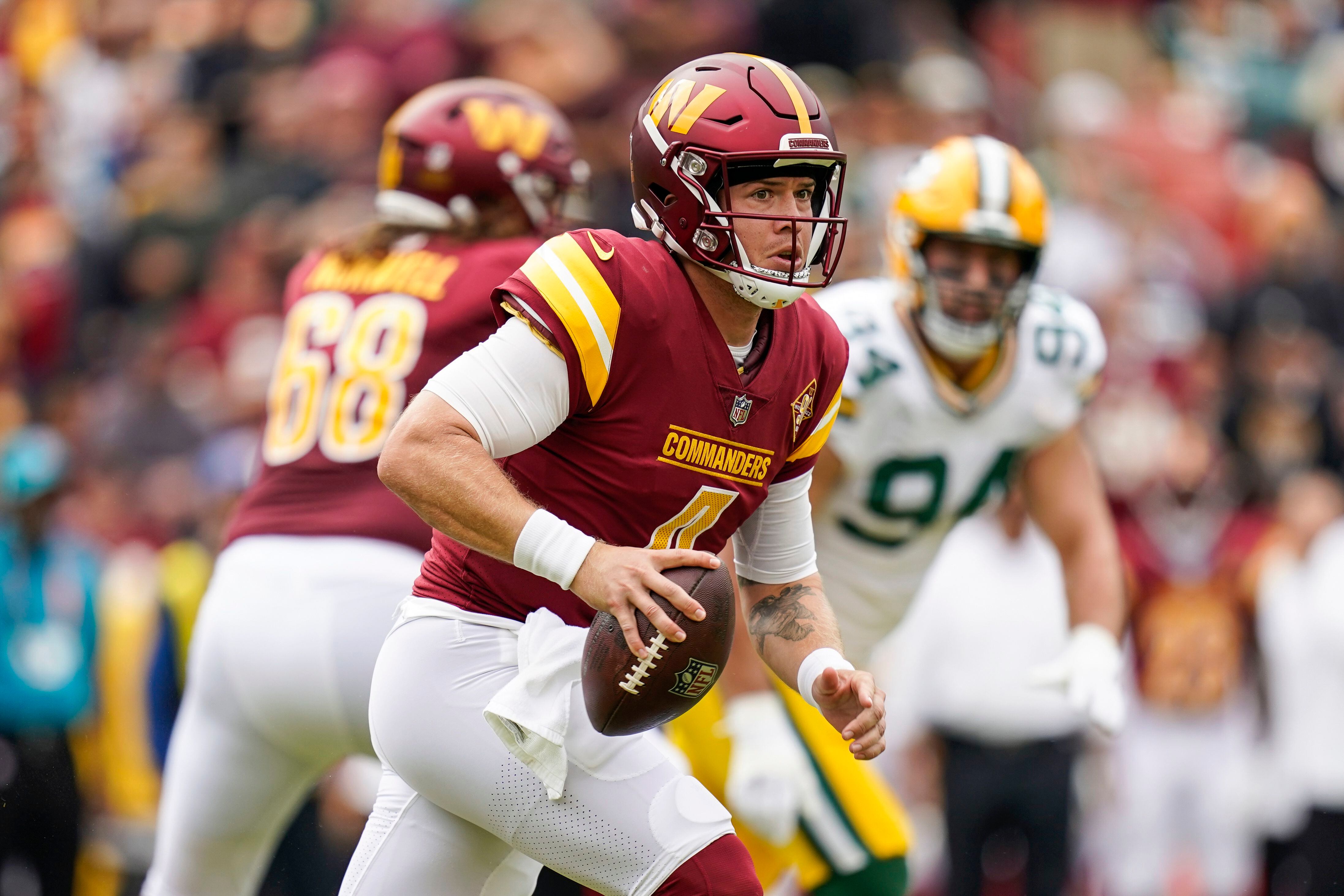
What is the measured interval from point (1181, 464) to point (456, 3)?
6040 millimetres

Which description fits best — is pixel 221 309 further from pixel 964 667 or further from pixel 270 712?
pixel 270 712

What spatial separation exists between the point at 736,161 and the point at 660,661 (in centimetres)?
92

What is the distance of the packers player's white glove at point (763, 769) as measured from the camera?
4.43 meters

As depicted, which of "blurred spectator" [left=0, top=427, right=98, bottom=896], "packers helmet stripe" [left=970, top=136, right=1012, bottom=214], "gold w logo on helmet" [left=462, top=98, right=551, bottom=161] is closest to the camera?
"gold w logo on helmet" [left=462, top=98, right=551, bottom=161]

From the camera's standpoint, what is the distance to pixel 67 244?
36.9 feet

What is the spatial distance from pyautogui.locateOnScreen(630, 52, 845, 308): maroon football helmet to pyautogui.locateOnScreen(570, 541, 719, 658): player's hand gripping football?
1.90ft

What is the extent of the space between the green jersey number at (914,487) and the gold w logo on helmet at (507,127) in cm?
126

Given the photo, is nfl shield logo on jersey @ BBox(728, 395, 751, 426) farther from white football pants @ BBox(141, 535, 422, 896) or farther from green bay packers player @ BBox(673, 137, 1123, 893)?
green bay packers player @ BBox(673, 137, 1123, 893)

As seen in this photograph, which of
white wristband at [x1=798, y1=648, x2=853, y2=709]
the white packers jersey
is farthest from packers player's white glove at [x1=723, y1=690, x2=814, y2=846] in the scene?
white wristband at [x1=798, y1=648, x2=853, y2=709]

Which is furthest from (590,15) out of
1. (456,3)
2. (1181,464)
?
(1181,464)

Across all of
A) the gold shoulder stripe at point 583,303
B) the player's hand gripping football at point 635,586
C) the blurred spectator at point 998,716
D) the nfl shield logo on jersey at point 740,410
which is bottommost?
the blurred spectator at point 998,716

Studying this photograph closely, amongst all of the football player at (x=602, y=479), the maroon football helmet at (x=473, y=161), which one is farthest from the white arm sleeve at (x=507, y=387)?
the maroon football helmet at (x=473, y=161)

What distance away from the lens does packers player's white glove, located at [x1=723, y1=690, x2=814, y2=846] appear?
4.43 meters

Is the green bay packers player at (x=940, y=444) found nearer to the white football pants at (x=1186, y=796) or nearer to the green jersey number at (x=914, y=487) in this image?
the green jersey number at (x=914, y=487)
